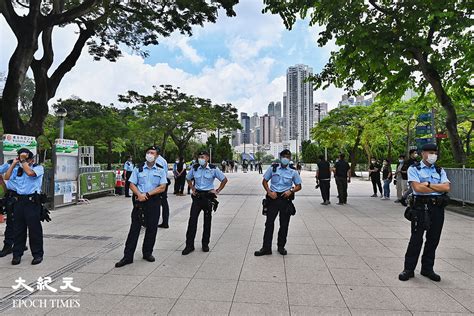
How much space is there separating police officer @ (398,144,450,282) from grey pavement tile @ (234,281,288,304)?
1.56 m

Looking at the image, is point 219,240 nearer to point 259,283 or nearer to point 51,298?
point 259,283

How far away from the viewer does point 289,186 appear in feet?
16.7

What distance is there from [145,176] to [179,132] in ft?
78.1

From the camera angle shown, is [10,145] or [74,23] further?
[74,23]

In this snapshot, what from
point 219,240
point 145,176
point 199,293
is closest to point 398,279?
point 199,293

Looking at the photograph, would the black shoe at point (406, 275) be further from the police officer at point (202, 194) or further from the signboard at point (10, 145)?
the signboard at point (10, 145)

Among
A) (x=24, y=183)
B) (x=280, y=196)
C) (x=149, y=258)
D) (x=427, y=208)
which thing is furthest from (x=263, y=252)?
(x=24, y=183)

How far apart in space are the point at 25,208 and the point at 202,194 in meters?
2.47

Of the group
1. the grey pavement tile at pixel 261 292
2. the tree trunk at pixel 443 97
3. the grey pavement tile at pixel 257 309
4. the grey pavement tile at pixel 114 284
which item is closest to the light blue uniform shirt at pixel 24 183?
the grey pavement tile at pixel 114 284

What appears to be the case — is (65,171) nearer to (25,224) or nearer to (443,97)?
(25,224)

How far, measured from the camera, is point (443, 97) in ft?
35.9

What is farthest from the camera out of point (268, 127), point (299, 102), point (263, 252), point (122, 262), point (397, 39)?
point (268, 127)

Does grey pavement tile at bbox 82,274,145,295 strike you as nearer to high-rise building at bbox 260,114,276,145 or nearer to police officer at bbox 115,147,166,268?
police officer at bbox 115,147,166,268
